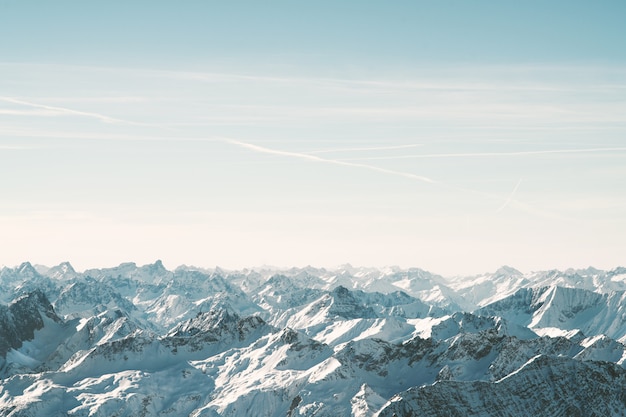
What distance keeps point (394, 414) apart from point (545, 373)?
40574mm

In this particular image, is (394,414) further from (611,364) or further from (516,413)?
(611,364)

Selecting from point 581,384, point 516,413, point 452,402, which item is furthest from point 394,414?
point 581,384

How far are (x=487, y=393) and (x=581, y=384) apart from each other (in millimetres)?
21394

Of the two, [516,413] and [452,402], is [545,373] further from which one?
[452,402]

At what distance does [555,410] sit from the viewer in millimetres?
177750

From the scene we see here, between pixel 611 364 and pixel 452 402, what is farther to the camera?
pixel 611 364

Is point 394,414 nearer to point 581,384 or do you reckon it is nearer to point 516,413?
point 516,413

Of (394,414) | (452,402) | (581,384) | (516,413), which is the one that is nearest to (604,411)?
(581,384)

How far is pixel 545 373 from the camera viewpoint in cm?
18412

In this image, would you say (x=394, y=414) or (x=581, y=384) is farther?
(x=581, y=384)

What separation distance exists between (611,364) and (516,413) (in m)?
27.7

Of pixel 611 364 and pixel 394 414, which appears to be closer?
pixel 394 414

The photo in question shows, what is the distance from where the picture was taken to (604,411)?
176375 mm

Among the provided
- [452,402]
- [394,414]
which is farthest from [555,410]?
[394,414]
